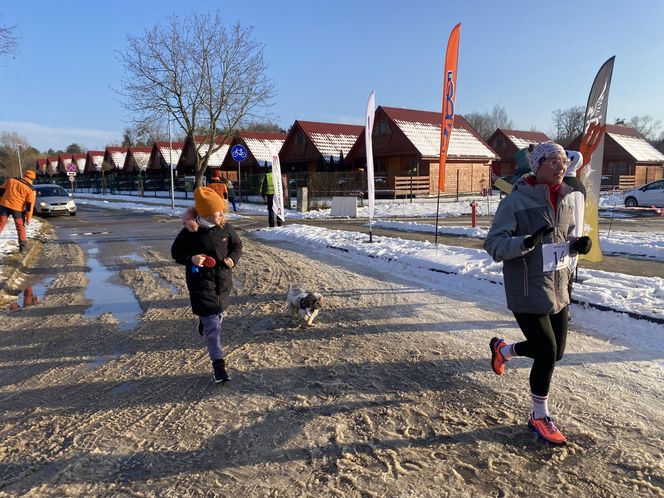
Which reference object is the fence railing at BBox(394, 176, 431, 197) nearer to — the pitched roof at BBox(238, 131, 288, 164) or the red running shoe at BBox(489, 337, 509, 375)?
the pitched roof at BBox(238, 131, 288, 164)

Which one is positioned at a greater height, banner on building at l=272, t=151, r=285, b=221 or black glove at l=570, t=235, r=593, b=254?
banner on building at l=272, t=151, r=285, b=221

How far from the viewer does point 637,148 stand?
43.6 m

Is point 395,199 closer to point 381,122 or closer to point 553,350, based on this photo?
point 381,122

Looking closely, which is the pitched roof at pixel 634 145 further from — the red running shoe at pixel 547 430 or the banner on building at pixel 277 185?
the red running shoe at pixel 547 430

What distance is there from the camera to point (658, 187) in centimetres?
2214

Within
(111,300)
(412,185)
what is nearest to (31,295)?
(111,300)

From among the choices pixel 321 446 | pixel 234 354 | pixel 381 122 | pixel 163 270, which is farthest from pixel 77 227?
pixel 381 122

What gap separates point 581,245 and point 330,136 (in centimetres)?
3738

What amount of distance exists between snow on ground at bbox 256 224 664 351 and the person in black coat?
153 inches

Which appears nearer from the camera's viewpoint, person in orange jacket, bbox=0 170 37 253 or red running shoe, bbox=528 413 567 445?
red running shoe, bbox=528 413 567 445

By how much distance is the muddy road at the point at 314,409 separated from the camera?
2555 mm

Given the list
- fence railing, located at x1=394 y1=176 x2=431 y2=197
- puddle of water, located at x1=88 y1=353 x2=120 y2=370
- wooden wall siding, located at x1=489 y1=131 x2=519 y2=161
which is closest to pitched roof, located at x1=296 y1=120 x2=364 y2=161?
fence railing, located at x1=394 y1=176 x2=431 y2=197

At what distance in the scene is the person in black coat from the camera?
3666 mm

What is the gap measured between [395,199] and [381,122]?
30.5 ft
